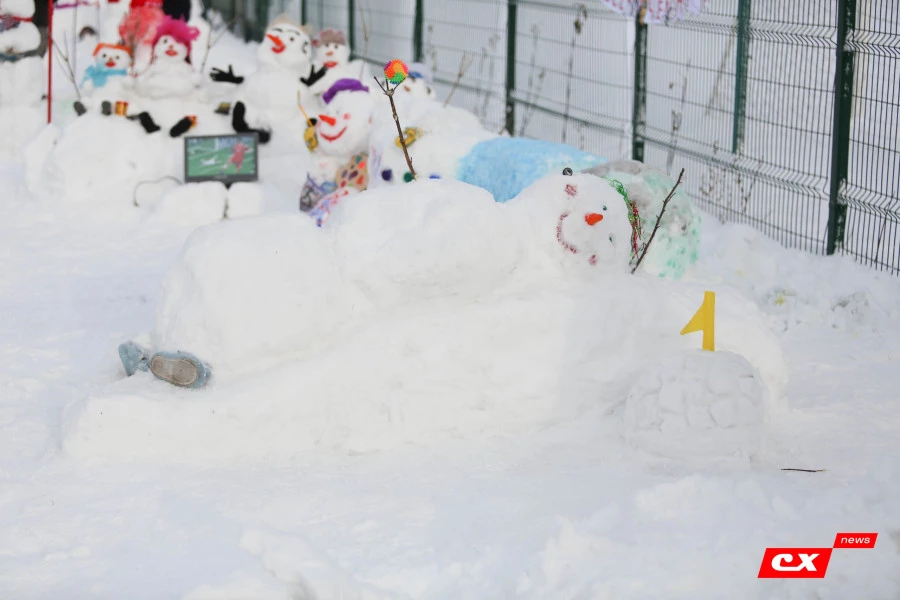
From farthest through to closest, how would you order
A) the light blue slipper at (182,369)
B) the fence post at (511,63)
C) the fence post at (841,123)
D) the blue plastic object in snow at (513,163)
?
1. the fence post at (511,63)
2. the fence post at (841,123)
3. the blue plastic object in snow at (513,163)
4. the light blue slipper at (182,369)

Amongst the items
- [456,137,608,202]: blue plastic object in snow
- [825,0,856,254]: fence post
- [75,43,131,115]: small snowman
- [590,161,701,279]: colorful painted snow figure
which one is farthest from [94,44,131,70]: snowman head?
[825,0,856,254]: fence post

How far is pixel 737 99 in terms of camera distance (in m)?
7.23

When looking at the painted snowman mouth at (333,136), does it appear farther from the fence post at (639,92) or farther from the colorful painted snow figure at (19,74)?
the colorful painted snow figure at (19,74)

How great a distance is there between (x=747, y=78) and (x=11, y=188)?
4927 millimetres

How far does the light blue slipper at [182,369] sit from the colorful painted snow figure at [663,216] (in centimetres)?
197

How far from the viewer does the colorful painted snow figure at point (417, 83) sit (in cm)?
811

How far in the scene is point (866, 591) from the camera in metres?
3.01

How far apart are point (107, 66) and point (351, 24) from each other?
4983mm

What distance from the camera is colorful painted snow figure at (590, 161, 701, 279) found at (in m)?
5.10

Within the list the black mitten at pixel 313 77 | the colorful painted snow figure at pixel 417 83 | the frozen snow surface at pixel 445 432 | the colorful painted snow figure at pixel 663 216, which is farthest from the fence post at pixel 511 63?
the frozen snow surface at pixel 445 432

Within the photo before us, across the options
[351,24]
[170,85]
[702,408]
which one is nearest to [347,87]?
[170,85]

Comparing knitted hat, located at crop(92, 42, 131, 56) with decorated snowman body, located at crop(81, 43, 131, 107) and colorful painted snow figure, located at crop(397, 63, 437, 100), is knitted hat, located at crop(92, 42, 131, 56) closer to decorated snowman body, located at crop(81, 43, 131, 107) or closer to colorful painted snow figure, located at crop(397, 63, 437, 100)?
decorated snowman body, located at crop(81, 43, 131, 107)

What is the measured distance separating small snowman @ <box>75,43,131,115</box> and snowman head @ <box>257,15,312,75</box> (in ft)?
3.21

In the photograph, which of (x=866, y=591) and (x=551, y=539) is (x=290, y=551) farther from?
(x=866, y=591)
